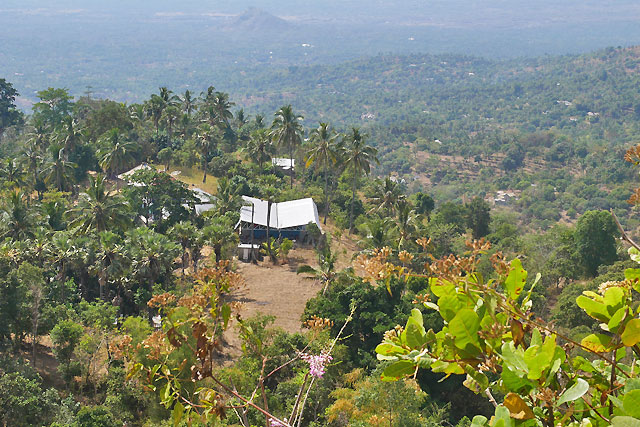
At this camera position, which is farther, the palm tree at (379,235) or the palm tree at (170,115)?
the palm tree at (170,115)

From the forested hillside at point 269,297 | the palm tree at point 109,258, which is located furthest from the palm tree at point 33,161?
the palm tree at point 109,258

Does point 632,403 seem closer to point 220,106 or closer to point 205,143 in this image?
point 205,143

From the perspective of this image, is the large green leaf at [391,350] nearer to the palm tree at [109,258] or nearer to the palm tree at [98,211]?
the palm tree at [109,258]

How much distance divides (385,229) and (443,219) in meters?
21.4

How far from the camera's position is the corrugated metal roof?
1847 inches

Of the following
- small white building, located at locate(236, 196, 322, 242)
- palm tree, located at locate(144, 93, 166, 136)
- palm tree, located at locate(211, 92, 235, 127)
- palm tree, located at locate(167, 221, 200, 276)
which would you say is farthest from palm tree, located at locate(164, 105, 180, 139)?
palm tree, located at locate(167, 221, 200, 276)

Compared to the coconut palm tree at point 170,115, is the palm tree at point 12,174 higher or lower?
lower

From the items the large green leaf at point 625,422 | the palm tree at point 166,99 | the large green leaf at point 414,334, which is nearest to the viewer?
the large green leaf at point 625,422

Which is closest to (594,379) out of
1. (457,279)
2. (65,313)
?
(457,279)

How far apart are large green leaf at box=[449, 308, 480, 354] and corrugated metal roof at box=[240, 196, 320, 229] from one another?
4264 centimetres

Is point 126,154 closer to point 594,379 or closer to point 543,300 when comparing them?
point 543,300

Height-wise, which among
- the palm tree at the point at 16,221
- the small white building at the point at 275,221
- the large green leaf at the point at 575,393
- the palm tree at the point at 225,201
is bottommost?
the small white building at the point at 275,221

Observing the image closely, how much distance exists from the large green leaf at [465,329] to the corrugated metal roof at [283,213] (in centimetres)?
4264

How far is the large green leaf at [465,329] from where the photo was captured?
3300mm
